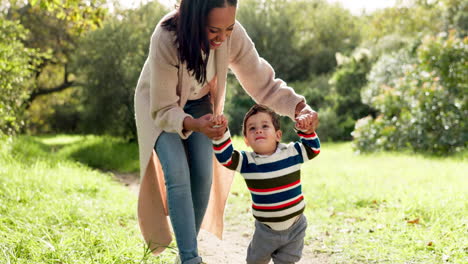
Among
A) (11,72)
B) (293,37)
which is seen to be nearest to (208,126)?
(11,72)

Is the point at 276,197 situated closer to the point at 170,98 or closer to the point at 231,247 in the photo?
the point at 170,98

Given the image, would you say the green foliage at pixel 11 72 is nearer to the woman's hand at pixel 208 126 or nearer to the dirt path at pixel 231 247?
the dirt path at pixel 231 247

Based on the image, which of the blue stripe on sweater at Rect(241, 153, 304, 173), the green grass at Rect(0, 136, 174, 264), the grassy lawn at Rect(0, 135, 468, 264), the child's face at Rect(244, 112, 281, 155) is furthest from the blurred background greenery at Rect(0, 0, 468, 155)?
the blue stripe on sweater at Rect(241, 153, 304, 173)

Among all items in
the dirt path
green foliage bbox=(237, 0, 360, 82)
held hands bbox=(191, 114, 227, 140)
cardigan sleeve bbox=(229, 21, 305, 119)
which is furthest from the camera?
green foliage bbox=(237, 0, 360, 82)

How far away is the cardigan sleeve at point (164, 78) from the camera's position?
2498 mm

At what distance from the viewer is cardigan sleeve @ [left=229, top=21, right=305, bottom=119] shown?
2836 mm

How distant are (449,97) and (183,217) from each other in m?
7.40

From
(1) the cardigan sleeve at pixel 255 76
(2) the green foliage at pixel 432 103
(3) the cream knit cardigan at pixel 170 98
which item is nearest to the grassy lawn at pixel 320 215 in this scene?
(3) the cream knit cardigan at pixel 170 98

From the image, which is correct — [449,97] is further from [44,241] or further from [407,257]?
[44,241]

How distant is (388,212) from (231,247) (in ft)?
5.32

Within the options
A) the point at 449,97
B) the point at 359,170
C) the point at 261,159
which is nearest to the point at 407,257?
the point at 261,159

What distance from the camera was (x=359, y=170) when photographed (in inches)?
268

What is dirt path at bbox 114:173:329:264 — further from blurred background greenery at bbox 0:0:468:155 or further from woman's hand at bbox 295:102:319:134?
blurred background greenery at bbox 0:0:468:155

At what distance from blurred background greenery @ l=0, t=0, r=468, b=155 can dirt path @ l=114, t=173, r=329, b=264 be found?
2.94 metres
